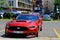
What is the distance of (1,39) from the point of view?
12.5 meters

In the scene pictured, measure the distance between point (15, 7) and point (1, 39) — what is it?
81.1m

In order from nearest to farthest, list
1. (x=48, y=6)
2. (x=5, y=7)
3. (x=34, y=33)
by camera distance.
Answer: (x=34, y=33), (x=5, y=7), (x=48, y=6)

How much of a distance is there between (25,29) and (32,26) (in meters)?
0.45

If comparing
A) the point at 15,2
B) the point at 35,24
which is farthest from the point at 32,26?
the point at 15,2

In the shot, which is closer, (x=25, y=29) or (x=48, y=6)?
(x=25, y=29)

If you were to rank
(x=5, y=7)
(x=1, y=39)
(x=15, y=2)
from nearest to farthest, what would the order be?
(x=1, y=39)
(x=5, y=7)
(x=15, y=2)

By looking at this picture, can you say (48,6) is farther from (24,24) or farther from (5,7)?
(24,24)

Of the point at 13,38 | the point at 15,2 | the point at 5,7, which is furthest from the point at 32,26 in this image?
the point at 15,2

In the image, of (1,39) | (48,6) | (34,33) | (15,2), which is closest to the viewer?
(1,39)

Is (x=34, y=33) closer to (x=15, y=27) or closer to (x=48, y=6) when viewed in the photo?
(x=15, y=27)

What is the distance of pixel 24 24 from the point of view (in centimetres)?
1345

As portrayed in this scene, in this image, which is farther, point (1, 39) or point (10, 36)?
point (10, 36)

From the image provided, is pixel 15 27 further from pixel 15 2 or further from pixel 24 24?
pixel 15 2

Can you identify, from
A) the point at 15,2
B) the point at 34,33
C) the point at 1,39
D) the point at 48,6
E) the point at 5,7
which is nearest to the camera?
the point at 1,39
